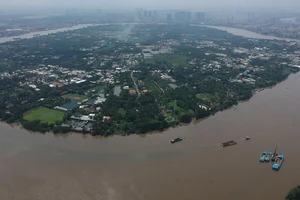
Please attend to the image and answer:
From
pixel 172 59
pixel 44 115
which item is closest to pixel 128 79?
pixel 44 115

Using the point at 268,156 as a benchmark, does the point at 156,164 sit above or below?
below

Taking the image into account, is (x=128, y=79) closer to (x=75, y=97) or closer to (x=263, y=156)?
(x=75, y=97)

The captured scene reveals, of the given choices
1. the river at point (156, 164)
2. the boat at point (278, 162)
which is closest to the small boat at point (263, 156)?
the river at point (156, 164)

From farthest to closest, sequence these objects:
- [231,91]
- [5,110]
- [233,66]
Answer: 1. [233,66]
2. [231,91]
3. [5,110]

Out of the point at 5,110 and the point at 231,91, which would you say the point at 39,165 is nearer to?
the point at 5,110

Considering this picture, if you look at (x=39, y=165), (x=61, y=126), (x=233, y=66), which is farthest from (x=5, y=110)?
(x=233, y=66)
